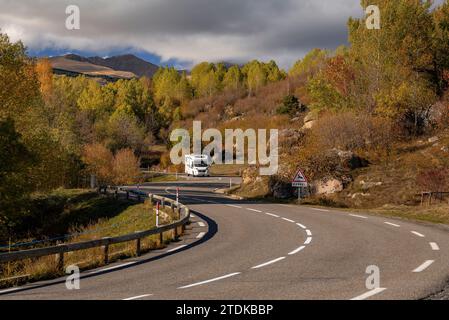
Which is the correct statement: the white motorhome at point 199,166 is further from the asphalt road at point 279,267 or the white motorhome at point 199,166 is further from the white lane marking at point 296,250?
the white lane marking at point 296,250

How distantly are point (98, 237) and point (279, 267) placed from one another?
53.9ft

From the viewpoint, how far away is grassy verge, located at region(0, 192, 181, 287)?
11148mm

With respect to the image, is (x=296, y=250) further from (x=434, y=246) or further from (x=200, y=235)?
(x=200, y=235)

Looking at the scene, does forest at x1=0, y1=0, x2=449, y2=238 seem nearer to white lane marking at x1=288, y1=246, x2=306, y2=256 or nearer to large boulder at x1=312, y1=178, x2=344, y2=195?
large boulder at x1=312, y1=178, x2=344, y2=195

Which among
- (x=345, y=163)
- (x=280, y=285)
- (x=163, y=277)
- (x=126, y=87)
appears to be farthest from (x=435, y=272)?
(x=126, y=87)

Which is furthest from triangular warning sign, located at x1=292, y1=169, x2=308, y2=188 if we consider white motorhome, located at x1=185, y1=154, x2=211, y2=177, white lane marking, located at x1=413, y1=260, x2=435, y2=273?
white motorhome, located at x1=185, y1=154, x2=211, y2=177

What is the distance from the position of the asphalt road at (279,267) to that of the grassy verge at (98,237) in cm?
68

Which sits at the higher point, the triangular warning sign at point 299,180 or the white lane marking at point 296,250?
the triangular warning sign at point 299,180

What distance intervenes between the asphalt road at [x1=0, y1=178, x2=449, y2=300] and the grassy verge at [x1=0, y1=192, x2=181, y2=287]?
676 mm

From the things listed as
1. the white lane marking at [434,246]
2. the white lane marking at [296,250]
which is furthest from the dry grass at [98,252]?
the white lane marking at [434,246]

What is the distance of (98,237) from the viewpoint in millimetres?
25016

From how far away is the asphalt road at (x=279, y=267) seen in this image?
840cm

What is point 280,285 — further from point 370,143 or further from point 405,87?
point 405,87

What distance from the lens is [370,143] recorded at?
39656mm
